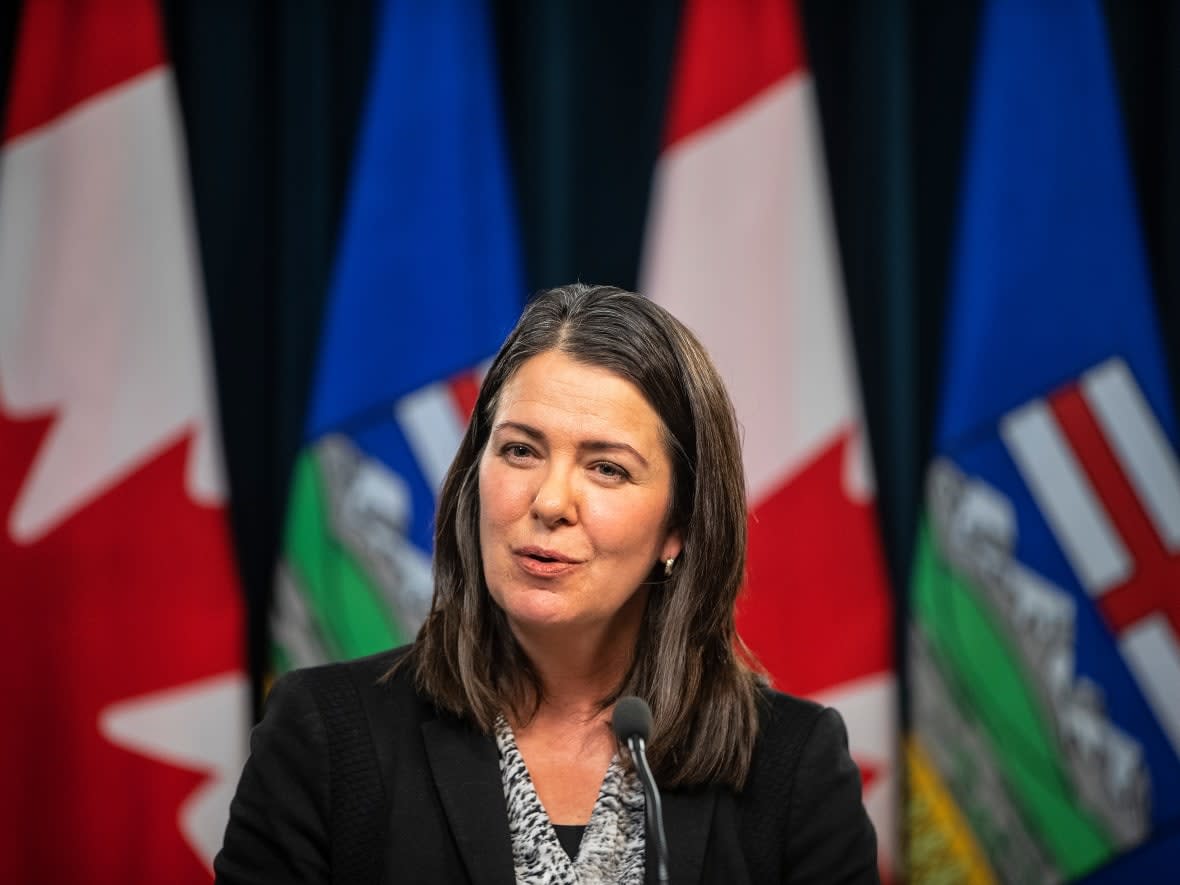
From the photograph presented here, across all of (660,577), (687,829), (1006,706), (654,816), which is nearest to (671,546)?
(660,577)

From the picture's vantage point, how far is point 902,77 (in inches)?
117

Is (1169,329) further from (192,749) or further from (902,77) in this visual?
(192,749)

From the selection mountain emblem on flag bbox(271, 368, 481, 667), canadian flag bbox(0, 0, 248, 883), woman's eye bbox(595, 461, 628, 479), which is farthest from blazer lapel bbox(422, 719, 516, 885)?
canadian flag bbox(0, 0, 248, 883)

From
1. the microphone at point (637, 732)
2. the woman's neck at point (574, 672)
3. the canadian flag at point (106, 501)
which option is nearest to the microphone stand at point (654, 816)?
the microphone at point (637, 732)

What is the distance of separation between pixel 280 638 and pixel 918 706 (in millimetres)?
1392

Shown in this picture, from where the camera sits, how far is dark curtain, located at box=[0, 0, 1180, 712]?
9.53ft

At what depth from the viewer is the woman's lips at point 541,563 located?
58.4 inches

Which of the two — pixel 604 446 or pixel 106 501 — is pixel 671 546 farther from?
pixel 106 501

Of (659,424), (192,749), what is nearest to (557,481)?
(659,424)

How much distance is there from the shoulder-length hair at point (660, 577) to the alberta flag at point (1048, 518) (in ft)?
4.53

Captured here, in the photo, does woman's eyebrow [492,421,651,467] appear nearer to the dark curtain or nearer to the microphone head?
the microphone head

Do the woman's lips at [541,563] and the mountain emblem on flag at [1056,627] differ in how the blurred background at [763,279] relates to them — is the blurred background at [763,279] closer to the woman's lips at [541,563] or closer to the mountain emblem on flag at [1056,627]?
the mountain emblem on flag at [1056,627]

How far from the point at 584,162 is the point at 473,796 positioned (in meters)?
1.86

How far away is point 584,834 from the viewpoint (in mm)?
1505
